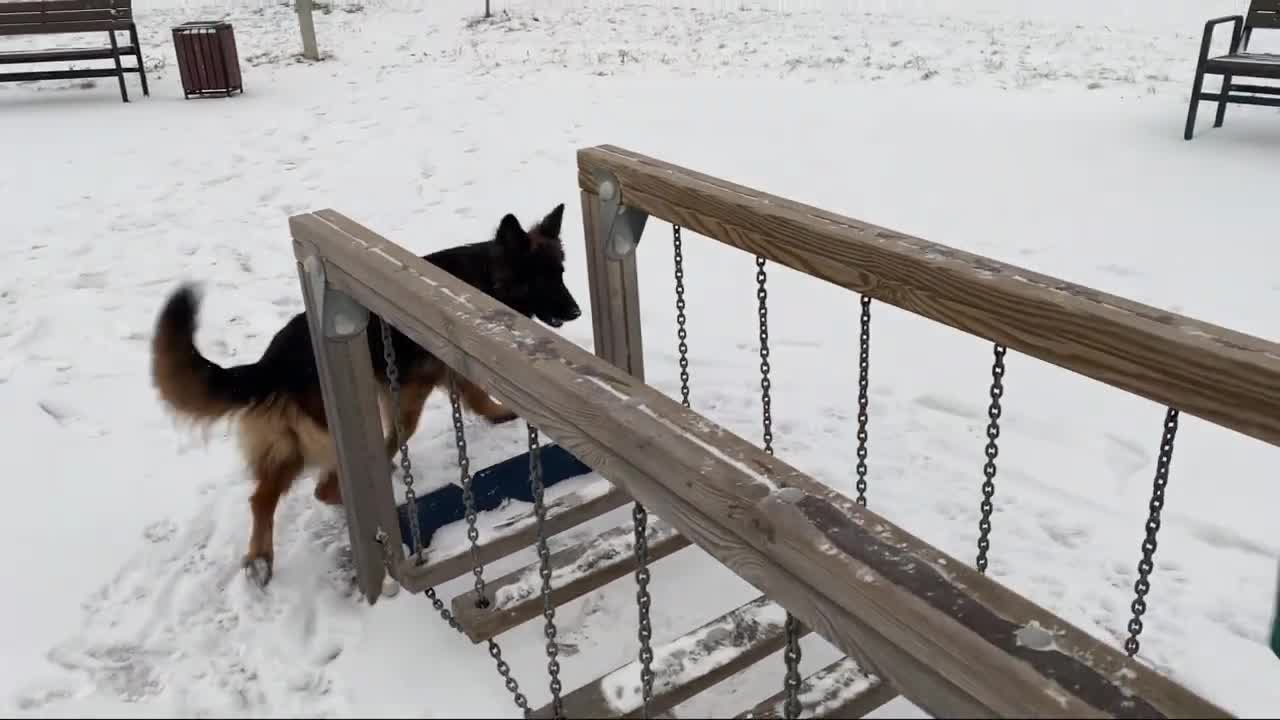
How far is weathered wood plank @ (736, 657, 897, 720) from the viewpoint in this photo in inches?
83.7

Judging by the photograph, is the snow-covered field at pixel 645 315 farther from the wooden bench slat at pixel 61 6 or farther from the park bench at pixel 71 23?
the wooden bench slat at pixel 61 6

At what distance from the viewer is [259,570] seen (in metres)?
2.65

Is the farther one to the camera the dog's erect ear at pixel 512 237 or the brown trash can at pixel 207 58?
the brown trash can at pixel 207 58

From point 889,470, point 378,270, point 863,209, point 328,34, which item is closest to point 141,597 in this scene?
point 378,270

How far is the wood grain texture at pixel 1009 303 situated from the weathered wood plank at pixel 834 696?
81 cm

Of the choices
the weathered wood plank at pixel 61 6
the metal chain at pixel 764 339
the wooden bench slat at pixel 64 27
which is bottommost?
the metal chain at pixel 764 339

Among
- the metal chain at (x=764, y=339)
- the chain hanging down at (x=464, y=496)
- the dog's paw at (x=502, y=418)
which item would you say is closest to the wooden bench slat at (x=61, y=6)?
the dog's paw at (x=502, y=418)

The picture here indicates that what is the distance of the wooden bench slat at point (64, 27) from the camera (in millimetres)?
8695

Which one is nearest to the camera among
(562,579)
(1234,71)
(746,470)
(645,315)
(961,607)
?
(961,607)

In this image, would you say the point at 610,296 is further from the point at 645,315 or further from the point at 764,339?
the point at 645,315

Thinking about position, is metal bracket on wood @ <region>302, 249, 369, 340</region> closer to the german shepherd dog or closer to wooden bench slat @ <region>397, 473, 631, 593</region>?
the german shepherd dog

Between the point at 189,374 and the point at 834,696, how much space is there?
1708mm

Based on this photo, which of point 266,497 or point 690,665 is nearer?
point 690,665

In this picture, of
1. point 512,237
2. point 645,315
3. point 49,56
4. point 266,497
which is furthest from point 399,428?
point 49,56
